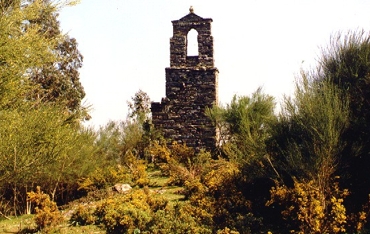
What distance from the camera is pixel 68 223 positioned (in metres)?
10.2

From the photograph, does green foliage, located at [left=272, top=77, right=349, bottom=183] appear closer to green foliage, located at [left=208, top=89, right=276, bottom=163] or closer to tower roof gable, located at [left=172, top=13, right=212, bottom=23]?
green foliage, located at [left=208, top=89, right=276, bottom=163]

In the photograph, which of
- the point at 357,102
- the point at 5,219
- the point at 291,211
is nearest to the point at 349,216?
the point at 291,211

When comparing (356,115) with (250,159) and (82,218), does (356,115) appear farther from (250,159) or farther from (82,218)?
(82,218)

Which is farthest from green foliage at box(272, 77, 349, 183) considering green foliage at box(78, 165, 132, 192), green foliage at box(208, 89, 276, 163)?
green foliage at box(78, 165, 132, 192)

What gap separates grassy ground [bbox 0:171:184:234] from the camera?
9.59 metres

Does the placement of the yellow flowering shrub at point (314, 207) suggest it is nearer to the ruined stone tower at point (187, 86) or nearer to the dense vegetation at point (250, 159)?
the dense vegetation at point (250, 159)

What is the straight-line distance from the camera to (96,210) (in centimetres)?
1037

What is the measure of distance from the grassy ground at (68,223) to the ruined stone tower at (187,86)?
270 cm

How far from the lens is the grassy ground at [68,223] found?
959 cm

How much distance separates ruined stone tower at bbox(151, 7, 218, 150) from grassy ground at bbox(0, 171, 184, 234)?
2.70 m

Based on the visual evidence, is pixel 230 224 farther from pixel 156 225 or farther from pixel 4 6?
pixel 4 6

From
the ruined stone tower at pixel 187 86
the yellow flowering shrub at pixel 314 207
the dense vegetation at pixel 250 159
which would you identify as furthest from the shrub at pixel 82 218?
the ruined stone tower at pixel 187 86

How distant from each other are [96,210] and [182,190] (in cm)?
308

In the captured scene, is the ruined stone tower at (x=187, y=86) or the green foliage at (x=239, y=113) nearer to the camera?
the green foliage at (x=239, y=113)
